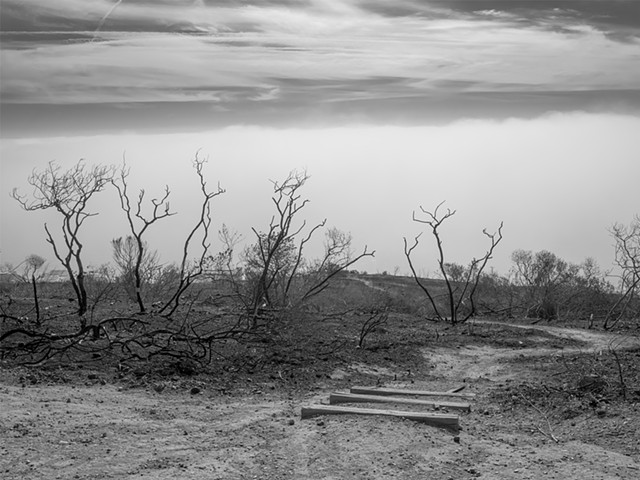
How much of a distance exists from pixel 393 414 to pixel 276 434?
1.14 metres

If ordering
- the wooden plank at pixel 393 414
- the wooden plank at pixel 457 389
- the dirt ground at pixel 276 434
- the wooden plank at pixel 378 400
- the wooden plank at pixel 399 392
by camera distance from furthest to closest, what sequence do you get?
the wooden plank at pixel 457 389 → the wooden plank at pixel 399 392 → the wooden plank at pixel 378 400 → the wooden plank at pixel 393 414 → the dirt ground at pixel 276 434

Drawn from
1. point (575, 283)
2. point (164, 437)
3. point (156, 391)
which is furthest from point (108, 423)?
point (575, 283)

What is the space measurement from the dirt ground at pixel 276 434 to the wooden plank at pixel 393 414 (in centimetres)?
10

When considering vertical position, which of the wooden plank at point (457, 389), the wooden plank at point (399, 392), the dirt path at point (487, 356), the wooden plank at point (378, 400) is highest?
the wooden plank at point (378, 400)

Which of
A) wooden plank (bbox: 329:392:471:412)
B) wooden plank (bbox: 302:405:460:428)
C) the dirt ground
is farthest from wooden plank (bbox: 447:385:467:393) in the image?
wooden plank (bbox: 302:405:460:428)

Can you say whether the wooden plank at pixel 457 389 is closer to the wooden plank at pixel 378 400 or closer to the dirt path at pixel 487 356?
the dirt path at pixel 487 356

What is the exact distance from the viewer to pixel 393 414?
695cm

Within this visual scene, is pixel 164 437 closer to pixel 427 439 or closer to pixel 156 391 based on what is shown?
pixel 156 391

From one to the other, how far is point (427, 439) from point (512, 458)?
764mm

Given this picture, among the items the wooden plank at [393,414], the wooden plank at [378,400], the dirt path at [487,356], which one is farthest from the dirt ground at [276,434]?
the dirt path at [487,356]

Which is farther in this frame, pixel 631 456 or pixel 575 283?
pixel 575 283

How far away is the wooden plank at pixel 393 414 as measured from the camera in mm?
6820

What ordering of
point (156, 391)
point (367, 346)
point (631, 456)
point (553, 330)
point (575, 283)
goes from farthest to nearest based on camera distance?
point (575, 283), point (553, 330), point (367, 346), point (156, 391), point (631, 456)

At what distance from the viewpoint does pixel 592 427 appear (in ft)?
22.2
